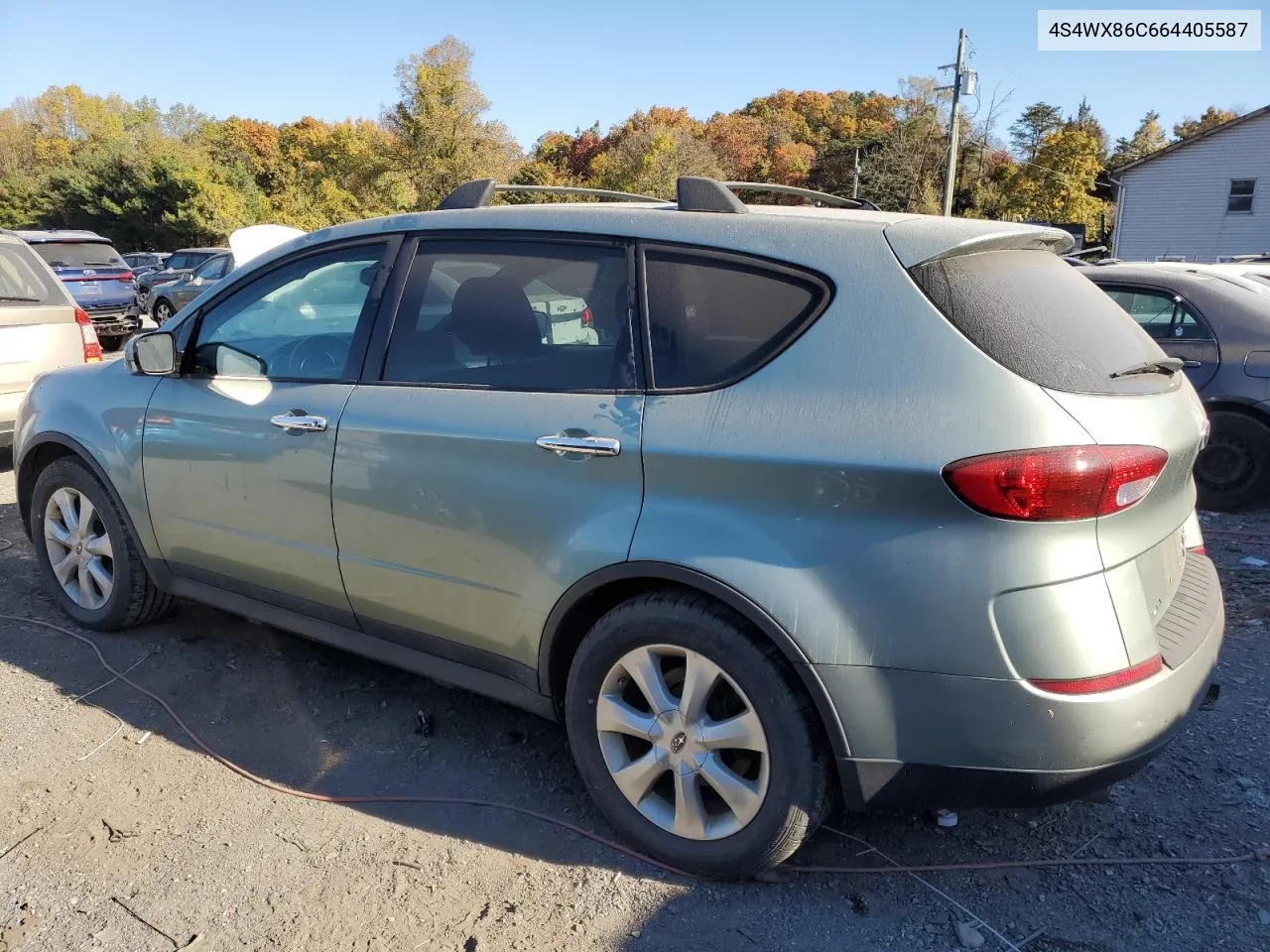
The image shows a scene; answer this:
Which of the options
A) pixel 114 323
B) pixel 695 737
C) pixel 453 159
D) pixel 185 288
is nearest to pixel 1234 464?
pixel 695 737

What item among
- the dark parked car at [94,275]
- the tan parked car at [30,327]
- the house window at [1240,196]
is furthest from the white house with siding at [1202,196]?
the tan parked car at [30,327]

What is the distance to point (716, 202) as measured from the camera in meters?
2.71

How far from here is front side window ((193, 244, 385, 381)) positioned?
3.22 meters

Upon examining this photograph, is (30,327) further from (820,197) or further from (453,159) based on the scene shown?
(453,159)

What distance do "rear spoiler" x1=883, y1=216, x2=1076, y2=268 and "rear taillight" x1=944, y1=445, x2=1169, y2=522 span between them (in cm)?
57

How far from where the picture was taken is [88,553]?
161 inches

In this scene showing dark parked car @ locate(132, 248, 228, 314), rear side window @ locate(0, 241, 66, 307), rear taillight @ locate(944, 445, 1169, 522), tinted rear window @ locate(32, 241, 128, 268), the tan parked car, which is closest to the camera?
rear taillight @ locate(944, 445, 1169, 522)

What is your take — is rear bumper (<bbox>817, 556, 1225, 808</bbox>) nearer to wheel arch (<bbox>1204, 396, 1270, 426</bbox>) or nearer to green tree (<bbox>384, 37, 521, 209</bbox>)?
wheel arch (<bbox>1204, 396, 1270, 426</bbox>)

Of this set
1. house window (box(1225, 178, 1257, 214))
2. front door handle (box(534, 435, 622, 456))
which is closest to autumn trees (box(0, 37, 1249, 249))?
house window (box(1225, 178, 1257, 214))

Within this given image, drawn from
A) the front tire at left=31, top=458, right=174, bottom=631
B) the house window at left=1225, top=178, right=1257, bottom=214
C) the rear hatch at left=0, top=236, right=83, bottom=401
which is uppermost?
the rear hatch at left=0, top=236, right=83, bottom=401

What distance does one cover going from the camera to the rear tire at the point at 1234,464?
607 cm

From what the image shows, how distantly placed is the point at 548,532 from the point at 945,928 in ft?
4.69

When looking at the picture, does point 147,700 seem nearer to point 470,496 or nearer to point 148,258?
point 470,496

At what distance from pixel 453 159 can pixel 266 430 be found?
41330mm
